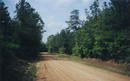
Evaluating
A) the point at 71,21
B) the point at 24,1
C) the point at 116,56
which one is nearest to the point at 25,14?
the point at 24,1

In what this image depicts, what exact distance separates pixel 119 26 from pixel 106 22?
216 cm

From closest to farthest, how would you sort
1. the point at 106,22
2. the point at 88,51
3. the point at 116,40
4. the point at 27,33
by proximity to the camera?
the point at 116,40, the point at 106,22, the point at 27,33, the point at 88,51

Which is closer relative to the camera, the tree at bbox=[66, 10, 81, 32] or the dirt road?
the dirt road

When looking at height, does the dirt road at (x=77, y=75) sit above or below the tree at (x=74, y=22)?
below

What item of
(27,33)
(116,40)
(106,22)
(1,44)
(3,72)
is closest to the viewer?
(1,44)

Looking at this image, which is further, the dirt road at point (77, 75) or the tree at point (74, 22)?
the tree at point (74, 22)

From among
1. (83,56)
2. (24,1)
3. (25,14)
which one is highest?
(24,1)

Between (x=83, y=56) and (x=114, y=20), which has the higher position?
(x=114, y=20)

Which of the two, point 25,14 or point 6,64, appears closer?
point 6,64

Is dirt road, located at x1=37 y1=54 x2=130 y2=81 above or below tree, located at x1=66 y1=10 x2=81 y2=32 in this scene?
below

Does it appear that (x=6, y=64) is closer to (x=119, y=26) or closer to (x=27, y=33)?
(x=119, y=26)

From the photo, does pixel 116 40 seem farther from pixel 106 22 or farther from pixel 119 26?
pixel 106 22

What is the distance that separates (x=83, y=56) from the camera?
2792cm

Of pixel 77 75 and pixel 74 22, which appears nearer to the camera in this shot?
pixel 77 75
